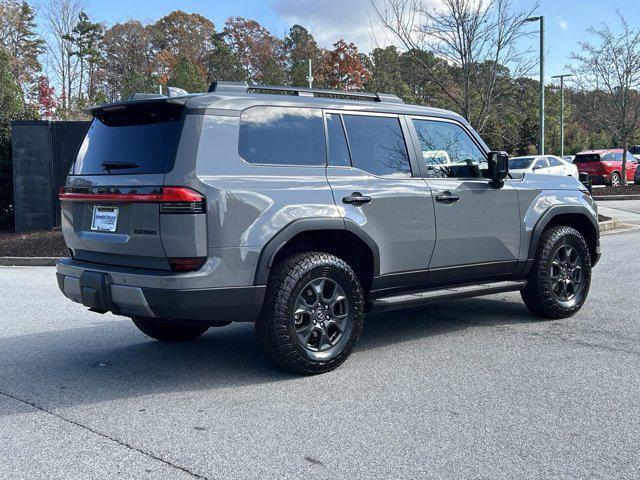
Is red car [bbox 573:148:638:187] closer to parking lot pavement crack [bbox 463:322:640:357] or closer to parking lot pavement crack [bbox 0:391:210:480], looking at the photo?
parking lot pavement crack [bbox 463:322:640:357]

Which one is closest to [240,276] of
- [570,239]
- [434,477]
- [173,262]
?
[173,262]

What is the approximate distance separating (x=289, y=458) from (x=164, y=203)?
1.81m

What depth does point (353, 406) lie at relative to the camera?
418 cm

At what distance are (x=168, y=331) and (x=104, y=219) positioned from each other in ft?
4.80

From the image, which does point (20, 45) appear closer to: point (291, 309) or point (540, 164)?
point (540, 164)

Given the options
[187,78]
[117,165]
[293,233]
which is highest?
[187,78]

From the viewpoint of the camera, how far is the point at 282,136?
489 centimetres

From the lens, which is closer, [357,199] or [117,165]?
[117,165]

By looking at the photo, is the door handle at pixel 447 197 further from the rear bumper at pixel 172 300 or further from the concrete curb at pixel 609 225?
the concrete curb at pixel 609 225

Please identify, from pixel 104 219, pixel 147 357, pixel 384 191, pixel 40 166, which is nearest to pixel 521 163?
pixel 40 166

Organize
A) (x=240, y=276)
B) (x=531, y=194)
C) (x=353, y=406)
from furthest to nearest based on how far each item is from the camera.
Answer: (x=531, y=194), (x=240, y=276), (x=353, y=406)

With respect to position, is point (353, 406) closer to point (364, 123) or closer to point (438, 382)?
point (438, 382)

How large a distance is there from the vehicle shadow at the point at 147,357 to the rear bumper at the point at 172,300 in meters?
0.52

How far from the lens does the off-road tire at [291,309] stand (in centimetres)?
463
